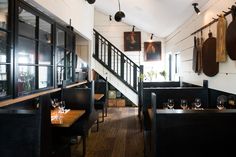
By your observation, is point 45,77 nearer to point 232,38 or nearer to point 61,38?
point 61,38

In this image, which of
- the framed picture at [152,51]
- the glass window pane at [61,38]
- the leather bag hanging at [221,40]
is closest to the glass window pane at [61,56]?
the glass window pane at [61,38]

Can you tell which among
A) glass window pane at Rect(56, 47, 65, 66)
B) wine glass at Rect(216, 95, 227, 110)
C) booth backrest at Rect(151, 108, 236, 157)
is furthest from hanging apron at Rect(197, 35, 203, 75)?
glass window pane at Rect(56, 47, 65, 66)

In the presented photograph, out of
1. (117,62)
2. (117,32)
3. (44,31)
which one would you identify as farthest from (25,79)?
(117,32)

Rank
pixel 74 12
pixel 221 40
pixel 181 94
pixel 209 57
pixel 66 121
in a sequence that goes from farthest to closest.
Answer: pixel 74 12 → pixel 181 94 → pixel 209 57 → pixel 221 40 → pixel 66 121

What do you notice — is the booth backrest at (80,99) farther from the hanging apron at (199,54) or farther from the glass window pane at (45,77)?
the hanging apron at (199,54)

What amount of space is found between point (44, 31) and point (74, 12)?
1642 mm

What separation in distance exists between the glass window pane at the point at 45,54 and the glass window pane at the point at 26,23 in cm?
34

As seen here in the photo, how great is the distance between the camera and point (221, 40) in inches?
122

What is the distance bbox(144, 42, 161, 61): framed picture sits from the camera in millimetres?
8992

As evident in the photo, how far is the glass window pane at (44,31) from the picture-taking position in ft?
12.0

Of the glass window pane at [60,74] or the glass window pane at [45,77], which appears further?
the glass window pane at [60,74]

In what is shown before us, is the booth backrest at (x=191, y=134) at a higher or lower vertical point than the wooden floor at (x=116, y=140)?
higher

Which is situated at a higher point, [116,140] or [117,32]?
[117,32]

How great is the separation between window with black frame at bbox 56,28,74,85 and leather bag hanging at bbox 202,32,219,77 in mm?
2835
